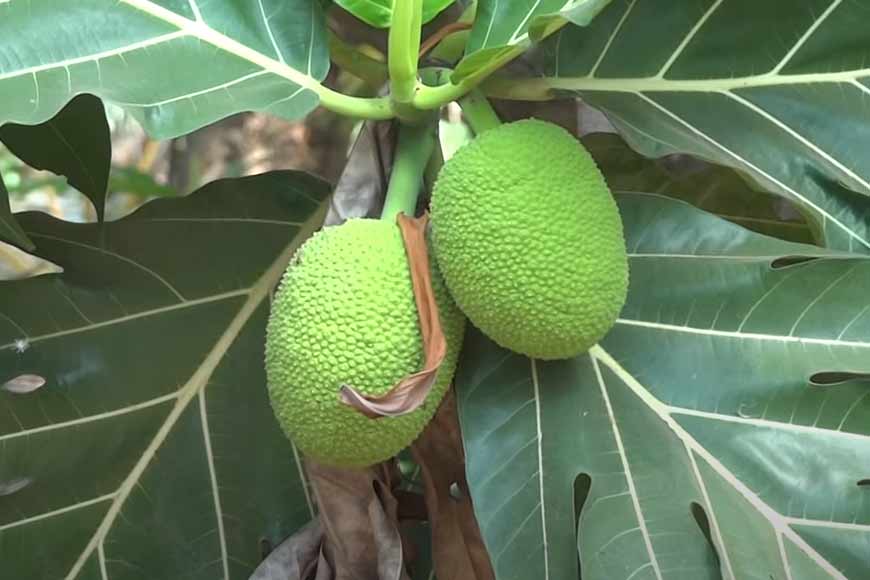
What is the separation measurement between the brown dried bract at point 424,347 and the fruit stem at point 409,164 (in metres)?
0.03

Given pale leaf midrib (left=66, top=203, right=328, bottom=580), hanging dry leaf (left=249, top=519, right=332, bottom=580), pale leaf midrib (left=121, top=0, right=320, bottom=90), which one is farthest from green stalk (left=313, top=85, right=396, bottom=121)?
hanging dry leaf (left=249, top=519, right=332, bottom=580)

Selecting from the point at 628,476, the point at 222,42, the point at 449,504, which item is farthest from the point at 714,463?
the point at 222,42

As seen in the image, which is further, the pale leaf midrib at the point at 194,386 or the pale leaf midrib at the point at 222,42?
the pale leaf midrib at the point at 194,386

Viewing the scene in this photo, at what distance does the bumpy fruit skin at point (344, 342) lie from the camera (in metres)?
0.52

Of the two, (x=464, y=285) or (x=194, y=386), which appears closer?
(x=464, y=285)

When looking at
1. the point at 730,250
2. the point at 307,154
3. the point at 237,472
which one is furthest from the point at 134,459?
the point at 307,154

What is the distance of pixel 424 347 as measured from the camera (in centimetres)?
54

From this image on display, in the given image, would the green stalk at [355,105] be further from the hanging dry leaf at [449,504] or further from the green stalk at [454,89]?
the hanging dry leaf at [449,504]

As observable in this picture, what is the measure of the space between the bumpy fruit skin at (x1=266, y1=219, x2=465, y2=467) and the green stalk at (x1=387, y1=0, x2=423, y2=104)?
0.08 metres

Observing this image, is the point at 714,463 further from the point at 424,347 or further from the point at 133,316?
the point at 133,316

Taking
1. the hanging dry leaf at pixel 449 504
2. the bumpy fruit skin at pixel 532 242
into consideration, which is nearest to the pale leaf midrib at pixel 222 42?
the bumpy fruit skin at pixel 532 242

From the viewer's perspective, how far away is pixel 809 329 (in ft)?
1.93

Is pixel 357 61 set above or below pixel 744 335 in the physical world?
above

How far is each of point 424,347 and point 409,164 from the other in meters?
0.14
